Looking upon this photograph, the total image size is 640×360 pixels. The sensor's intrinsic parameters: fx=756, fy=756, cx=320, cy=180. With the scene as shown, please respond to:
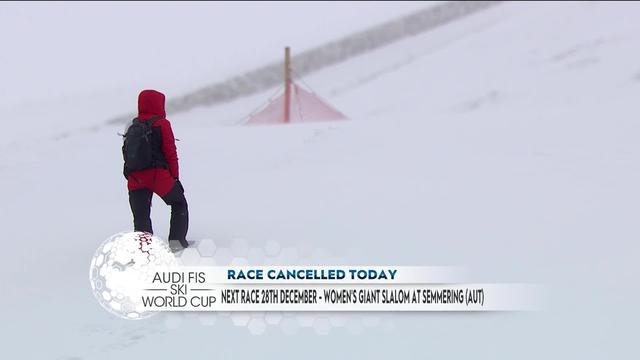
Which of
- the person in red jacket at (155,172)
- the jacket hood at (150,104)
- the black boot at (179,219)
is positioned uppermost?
the jacket hood at (150,104)

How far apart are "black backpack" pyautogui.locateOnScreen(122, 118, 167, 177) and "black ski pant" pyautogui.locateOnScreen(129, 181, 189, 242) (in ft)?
0.64

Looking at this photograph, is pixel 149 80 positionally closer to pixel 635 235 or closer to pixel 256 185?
pixel 256 185

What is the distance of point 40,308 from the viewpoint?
4.29 meters

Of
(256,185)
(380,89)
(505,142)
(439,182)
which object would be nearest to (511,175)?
(439,182)

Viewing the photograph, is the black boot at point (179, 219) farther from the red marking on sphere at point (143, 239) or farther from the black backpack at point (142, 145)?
the black backpack at point (142, 145)

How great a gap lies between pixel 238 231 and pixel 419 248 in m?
1.45

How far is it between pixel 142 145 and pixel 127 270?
0.82m

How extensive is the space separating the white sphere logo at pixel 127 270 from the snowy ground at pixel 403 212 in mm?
94

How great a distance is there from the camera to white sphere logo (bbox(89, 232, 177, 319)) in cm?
411

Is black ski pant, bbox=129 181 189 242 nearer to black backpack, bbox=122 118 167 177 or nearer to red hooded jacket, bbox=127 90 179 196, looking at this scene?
red hooded jacket, bbox=127 90 179 196

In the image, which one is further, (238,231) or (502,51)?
(502,51)

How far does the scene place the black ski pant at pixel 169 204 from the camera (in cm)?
487
